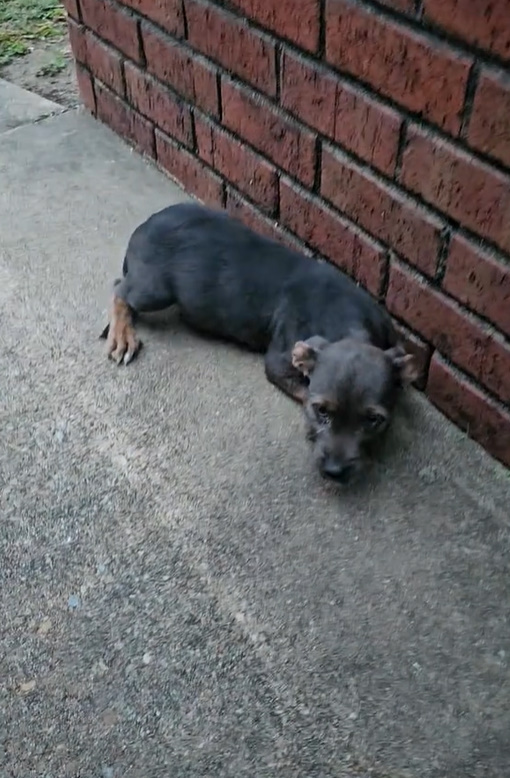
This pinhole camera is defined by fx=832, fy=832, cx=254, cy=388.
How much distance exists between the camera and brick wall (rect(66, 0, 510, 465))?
2029 mm

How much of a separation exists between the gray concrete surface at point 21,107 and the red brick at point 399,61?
6.91 ft

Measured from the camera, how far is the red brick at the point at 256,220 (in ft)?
9.66

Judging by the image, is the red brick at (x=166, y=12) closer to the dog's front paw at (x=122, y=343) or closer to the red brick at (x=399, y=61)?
the red brick at (x=399, y=61)

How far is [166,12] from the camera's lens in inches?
120

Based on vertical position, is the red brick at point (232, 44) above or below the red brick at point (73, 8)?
above

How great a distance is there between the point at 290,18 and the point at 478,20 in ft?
2.45

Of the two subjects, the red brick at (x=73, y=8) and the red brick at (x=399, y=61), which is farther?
the red brick at (x=73, y=8)

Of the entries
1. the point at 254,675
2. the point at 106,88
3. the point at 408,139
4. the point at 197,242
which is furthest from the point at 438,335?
the point at 106,88

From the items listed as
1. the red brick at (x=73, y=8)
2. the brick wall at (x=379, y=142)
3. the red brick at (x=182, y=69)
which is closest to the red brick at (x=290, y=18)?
the brick wall at (x=379, y=142)

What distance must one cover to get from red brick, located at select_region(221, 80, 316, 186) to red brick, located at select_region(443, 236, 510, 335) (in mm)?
651

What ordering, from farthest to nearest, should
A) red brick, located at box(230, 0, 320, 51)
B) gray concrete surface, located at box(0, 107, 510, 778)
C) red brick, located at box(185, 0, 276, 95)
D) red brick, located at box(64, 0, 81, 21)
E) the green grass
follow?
the green grass
red brick, located at box(64, 0, 81, 21)
red brick, located at box(185, 0, 276, 95)
red brick, located at box(230, 0, 320, 51)
gray concrete surface, located at box(0, 107, 510, 778)

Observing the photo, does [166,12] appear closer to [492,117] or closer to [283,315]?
[283,315]

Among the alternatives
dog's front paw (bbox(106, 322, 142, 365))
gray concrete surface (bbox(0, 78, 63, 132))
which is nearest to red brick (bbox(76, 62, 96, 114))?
gray concrete surface (bbox(0, 78, 63, 132))

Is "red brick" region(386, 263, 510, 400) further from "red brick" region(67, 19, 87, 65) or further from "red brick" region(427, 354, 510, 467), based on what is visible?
"red brick" region(67, 19, 87, 65)
